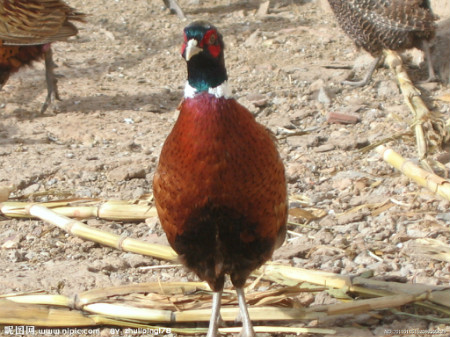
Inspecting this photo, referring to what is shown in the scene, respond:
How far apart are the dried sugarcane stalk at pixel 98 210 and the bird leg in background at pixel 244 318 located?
1.22 meters

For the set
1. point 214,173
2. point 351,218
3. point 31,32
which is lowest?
point 351,218

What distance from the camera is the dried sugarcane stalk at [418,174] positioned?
431cm

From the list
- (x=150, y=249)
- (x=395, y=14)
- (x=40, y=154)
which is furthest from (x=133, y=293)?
(x=395, y=14)

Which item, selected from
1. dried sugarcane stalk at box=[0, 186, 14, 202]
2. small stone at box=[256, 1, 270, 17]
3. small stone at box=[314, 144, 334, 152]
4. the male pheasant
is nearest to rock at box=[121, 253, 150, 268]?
the male pheasant

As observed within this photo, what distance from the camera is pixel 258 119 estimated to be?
6168 millimetres

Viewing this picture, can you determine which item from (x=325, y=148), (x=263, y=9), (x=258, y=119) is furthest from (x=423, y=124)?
(x=263, y=9)

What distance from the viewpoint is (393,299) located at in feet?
10.9

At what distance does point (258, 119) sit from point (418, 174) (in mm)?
1980

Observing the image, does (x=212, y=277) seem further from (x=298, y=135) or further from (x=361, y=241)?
(x=298, y=135)

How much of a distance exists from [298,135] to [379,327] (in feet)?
8.66

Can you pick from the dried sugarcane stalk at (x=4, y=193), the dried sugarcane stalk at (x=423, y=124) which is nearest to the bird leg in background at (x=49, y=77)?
the dried sugarcane stalk at (x=4, y=193)

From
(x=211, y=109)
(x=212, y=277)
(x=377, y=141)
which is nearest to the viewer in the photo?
(x=211, y=109)

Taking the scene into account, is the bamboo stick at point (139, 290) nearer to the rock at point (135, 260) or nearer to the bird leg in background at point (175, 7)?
the rock at point (135, 260)

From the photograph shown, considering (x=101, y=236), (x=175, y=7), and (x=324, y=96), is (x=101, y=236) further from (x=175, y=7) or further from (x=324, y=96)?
(x=175, y=7)
